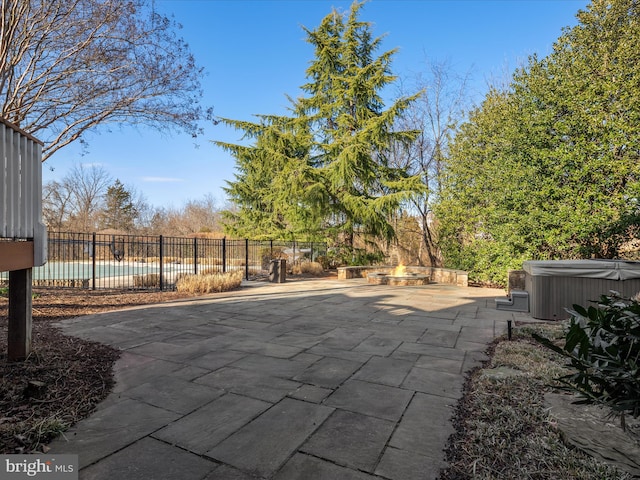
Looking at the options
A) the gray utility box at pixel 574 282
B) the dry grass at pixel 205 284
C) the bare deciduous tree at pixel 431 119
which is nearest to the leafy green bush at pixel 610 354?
the gray utility box at pixel 574 282

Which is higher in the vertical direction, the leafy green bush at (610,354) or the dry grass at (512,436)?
the leafy green bush at (610,354)

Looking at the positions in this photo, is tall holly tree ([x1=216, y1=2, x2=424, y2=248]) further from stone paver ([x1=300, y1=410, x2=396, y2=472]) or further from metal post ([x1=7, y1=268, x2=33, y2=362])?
stone paver ([x1=300, y1=410, x2=396, y2=472])

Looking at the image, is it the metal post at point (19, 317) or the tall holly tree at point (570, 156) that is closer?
the metal post at point (19, 317)

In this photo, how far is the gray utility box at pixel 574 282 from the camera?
204 inches

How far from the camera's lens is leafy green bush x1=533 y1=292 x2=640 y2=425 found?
4.46ft

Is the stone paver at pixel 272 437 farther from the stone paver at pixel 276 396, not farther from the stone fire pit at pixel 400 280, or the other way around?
the stone fire pit at pixel 400 280

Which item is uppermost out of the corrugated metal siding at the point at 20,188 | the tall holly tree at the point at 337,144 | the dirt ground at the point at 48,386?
the tall holly tree at the point at 337,144

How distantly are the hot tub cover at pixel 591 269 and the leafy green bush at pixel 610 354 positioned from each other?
470cm

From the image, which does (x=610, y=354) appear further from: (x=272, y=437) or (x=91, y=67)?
(x=91, y=67)

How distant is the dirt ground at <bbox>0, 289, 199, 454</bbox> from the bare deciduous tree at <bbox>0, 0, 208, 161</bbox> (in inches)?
224

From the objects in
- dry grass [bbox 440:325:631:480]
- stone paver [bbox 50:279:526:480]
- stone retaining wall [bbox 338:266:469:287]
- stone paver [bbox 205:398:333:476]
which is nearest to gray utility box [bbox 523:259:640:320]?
stone paver [bbox 50:279:526:480]

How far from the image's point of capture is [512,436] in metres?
2.04

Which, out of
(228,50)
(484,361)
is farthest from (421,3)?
(484,361)

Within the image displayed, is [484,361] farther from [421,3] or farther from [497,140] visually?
[421,3]
